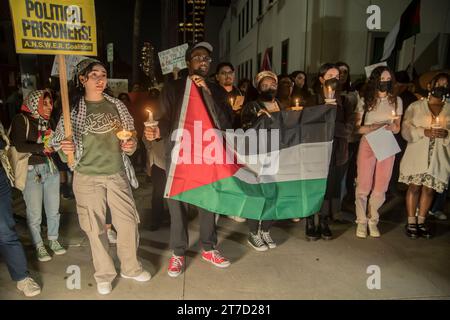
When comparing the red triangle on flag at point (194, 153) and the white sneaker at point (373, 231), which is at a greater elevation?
the red triangle on flag at point (194, 153)

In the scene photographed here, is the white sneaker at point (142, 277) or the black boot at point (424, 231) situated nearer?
the white sneaker at point (142, 277)

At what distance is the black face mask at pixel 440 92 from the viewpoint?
4.40 m

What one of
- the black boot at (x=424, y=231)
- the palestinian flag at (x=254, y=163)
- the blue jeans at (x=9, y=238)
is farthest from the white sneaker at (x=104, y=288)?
the black boot at (x=424, y=231)

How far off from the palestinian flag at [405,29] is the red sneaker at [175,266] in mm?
5645

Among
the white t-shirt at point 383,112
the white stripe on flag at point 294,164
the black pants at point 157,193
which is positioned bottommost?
the black pants at point 157,193

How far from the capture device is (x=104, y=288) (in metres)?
3.35

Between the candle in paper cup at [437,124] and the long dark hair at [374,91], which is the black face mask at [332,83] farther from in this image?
the candle in paper cup at [437,124]

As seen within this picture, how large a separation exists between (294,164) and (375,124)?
1367mm

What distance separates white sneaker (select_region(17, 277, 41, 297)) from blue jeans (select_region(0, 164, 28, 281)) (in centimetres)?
4

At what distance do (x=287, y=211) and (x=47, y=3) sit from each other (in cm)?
294

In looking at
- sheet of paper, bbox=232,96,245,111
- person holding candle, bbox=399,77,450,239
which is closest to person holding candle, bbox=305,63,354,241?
person holding candle, bbox=399,77,450,239

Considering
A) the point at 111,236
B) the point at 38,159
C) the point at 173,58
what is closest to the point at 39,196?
the point at 38,159

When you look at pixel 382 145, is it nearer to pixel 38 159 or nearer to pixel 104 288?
pixel 104 288
